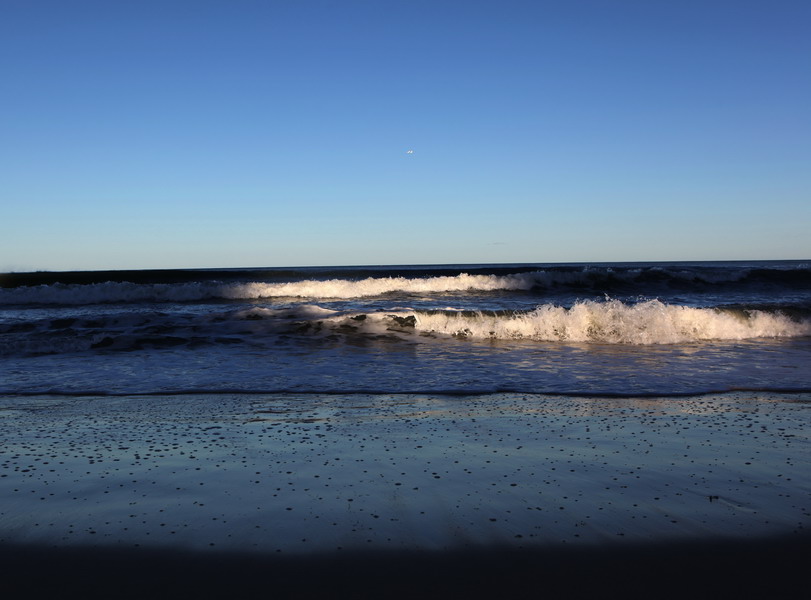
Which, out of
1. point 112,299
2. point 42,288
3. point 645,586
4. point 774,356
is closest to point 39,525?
point 645,586

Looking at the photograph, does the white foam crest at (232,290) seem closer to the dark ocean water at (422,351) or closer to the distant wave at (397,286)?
the distant wave at (397,286)

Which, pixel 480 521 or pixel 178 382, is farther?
pixel 178 382

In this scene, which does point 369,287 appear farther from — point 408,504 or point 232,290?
point 408,504

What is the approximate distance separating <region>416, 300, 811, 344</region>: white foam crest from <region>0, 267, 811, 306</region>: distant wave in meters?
14.4

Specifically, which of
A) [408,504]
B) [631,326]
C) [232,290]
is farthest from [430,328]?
[232,290]

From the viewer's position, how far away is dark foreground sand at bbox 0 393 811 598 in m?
2.56

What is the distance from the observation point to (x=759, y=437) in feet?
15.4

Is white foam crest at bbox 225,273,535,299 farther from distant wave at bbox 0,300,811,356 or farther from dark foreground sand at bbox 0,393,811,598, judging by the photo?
dark foreground sand at bbox 0,393,811,598

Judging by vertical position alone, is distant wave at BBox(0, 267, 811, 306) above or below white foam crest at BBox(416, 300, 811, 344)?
A: above

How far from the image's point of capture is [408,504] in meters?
3.33

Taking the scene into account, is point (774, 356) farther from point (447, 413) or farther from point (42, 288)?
point (42, 288)

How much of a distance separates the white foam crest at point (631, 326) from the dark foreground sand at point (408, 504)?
6.39m

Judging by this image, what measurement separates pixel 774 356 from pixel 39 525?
31.7 feet

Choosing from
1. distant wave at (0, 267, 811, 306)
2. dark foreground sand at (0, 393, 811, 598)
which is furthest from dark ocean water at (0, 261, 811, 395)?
distant wave at (0, 267, 811, 306)
